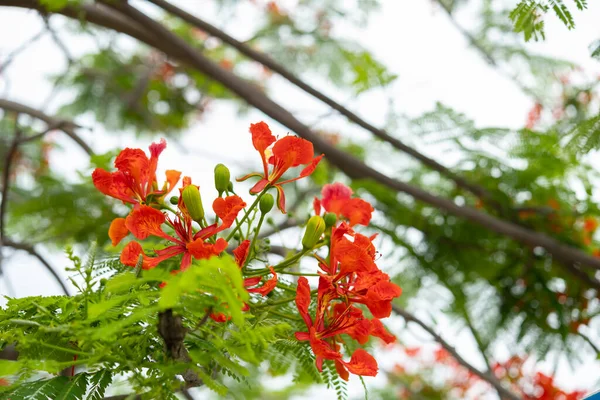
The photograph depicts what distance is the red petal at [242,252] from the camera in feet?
1.92

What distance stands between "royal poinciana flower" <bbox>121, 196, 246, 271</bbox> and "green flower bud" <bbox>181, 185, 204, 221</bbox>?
0.01 meters

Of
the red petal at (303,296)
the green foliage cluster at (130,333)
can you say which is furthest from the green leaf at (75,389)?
the red petal at (303,296)

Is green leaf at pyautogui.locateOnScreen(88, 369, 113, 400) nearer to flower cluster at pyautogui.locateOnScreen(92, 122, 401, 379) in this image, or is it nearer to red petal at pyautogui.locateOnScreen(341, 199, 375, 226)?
flower cluster at pyautogui.locateOnScreen(92, 122, 401, 379)

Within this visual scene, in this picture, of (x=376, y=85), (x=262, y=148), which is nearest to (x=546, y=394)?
(x=376, y=85)

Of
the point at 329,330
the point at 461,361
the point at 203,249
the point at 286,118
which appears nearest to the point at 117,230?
the point at 203,249

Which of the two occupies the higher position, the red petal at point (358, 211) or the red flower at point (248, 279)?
the red petal at point (358, 211)

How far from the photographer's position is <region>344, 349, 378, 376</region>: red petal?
0.61 meters

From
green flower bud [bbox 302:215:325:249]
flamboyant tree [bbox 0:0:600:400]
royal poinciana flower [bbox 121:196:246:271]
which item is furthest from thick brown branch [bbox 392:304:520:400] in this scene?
royal poinciana flower [bbox 121:196:246:271]

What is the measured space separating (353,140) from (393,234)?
1.42 metres

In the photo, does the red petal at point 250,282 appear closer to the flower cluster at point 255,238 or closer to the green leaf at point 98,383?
the flower cluster at point 255,238

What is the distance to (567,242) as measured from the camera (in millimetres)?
1445

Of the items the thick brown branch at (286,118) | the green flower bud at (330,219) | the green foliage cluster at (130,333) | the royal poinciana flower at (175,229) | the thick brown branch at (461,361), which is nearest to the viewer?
the green foliage cluster at (130,333)

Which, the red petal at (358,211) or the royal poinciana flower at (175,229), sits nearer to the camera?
the royal poinciana flower at (175,229)

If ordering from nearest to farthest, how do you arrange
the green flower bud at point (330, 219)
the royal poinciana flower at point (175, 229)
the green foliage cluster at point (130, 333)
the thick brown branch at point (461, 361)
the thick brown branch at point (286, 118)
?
the green foliage cluster at point (130, 333)
the royal poinciana flower at point (175, 229)
the green flower bud at point (330, 219)
the thick brown branch at point (461, 361)
the thick brown branch at point (286, 118)
